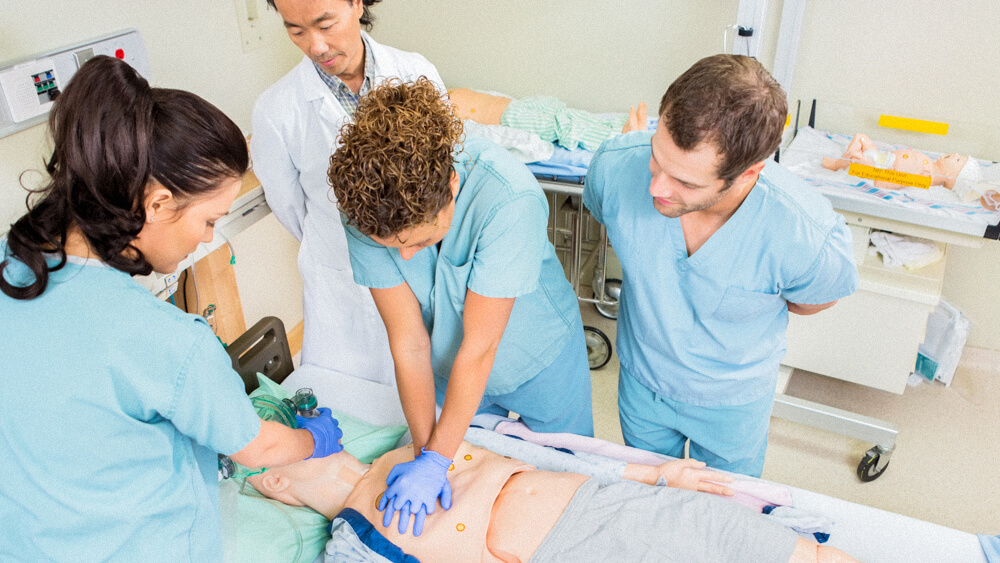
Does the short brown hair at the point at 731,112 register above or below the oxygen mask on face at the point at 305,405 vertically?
above

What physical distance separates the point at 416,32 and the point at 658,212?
2.20 metres

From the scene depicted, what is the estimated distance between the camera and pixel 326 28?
56.5 inches

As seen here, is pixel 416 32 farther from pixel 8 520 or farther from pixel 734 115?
pixel 8 520

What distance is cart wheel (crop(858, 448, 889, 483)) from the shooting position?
2.28 meters

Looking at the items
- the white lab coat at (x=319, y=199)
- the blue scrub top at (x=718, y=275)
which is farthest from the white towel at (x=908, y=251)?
the white lab coat at (x=319, y=199)

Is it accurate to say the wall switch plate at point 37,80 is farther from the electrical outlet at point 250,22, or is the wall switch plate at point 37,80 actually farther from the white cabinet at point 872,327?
the white cabinet at point 872,327

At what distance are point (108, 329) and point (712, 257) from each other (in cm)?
102

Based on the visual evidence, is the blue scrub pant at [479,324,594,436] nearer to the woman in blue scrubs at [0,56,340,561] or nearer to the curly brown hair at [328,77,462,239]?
the curly brown hair at [328,77,462,239]

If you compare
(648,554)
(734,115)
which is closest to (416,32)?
(734,115)

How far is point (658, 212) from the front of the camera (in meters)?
1.38

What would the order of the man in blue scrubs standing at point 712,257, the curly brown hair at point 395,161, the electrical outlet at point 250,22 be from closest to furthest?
the curly brown hair at point 395,161, the man in blue scrubs standing at point 712,257, the electrical outlet at point 250,22

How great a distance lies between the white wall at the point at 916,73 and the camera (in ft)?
7.81

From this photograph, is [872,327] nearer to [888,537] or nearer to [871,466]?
[871,466]

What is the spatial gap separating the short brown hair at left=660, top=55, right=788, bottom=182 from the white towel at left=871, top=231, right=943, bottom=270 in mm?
1380
